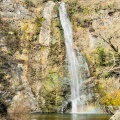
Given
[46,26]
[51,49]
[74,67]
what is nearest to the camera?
[74,67]

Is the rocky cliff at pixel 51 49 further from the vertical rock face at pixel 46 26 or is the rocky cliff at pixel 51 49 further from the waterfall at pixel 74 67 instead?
the waterfall at pixel 74 67

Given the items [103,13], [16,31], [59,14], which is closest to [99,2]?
[103,13]

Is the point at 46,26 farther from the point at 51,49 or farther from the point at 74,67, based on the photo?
the point at 74,67

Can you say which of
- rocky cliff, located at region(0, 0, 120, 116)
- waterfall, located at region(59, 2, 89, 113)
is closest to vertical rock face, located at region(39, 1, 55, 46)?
rocky cliff, located at region(0, 0, 120, 116)

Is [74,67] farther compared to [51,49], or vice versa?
[51,49]

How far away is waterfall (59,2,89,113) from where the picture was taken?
51.2 meters

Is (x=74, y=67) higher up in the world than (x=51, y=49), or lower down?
lower down

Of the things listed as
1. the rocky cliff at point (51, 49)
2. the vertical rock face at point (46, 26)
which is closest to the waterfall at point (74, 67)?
the rocky cliff at point (51, 49)

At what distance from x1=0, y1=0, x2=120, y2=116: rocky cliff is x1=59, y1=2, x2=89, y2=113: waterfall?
0.81m

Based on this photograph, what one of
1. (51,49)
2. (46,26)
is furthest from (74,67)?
(46,26)

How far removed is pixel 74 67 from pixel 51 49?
476 cm

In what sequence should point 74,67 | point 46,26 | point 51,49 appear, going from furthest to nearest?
point 46,26
point 51,49
point 74,67

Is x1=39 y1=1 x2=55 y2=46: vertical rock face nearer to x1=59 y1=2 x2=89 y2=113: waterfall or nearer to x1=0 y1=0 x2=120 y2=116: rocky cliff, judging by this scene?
→ x1=0 y1=0 x2=120 y2=116: rocky cliff

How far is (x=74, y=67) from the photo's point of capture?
54.2 metres
